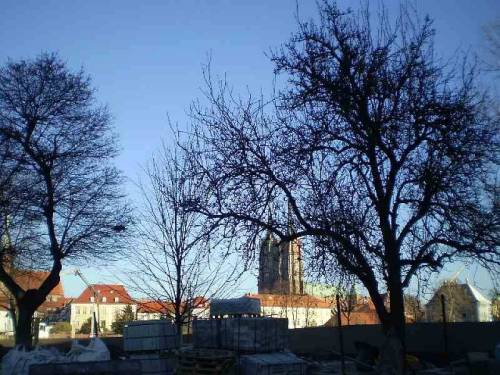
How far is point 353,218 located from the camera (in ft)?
44.1

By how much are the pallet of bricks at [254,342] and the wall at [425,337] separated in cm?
869

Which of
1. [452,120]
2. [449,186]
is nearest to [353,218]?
[449,186]

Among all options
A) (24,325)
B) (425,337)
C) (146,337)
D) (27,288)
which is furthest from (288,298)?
(146,337)

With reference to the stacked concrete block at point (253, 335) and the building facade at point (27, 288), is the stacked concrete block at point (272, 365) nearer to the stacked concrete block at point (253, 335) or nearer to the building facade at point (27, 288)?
the stacked concrete block at point (253, 335)

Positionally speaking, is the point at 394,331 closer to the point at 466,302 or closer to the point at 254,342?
the point at 254,342

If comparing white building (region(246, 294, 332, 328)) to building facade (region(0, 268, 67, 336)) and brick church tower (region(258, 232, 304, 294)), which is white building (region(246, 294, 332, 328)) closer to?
brick church tower (region(258, 232, 304, 294))

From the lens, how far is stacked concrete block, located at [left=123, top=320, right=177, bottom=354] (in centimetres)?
1672

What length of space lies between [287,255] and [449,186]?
4.59 meters

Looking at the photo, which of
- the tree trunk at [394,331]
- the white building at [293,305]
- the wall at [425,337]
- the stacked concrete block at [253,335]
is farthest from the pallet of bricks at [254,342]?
the wall at [425,337]

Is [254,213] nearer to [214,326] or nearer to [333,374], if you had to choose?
[214,326]

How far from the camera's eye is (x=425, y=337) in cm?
2378

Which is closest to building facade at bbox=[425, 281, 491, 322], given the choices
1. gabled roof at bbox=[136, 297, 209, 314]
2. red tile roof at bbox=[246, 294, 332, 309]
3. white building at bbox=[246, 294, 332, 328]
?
red tile roof at bbox=[246, 294, 332, 309]

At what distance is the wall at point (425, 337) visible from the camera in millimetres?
22094

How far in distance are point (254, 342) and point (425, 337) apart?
1087 centimetres
